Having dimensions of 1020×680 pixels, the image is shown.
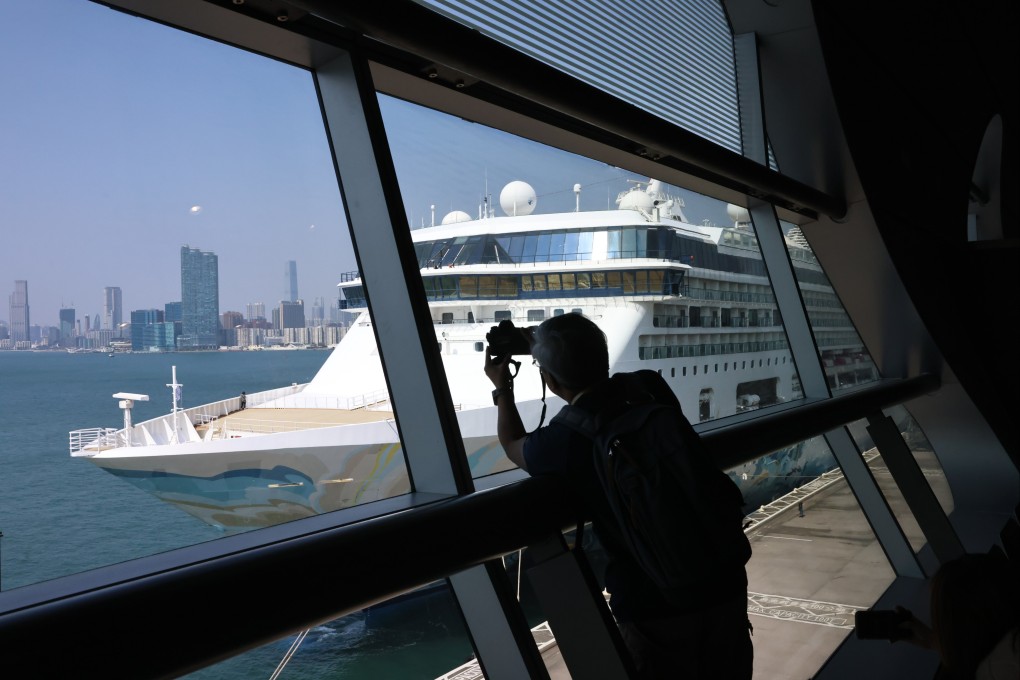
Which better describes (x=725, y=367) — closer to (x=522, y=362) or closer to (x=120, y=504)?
(x=522, y=362)

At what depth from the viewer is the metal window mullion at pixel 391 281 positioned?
65.6 inches

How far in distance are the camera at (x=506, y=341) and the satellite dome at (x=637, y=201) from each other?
1883 millimetres

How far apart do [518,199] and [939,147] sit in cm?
379

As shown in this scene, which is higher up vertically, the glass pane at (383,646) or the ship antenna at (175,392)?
the ship antenna at (175,392)

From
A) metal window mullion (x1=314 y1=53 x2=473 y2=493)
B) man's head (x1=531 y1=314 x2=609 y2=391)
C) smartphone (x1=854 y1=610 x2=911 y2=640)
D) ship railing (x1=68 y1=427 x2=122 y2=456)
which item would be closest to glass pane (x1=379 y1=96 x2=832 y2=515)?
metal window mullion (x1=314 y1=53 x2=473 y2=493)

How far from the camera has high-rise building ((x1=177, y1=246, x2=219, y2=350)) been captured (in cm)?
155

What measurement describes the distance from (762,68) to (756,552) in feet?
8.02

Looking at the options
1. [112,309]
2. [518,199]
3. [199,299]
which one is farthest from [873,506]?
[112,309]

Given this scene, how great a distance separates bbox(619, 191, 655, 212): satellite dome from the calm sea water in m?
2.03

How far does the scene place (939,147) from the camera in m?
5.21

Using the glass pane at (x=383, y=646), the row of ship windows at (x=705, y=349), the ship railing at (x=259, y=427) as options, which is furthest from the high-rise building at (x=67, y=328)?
the row of ship windows at (x=705, y=349)

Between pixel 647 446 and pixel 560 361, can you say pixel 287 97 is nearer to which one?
pixel 560 361

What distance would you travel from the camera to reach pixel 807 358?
4.17 m

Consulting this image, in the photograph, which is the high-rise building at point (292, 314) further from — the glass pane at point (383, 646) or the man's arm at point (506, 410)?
the glass pane at point (383, 646)
